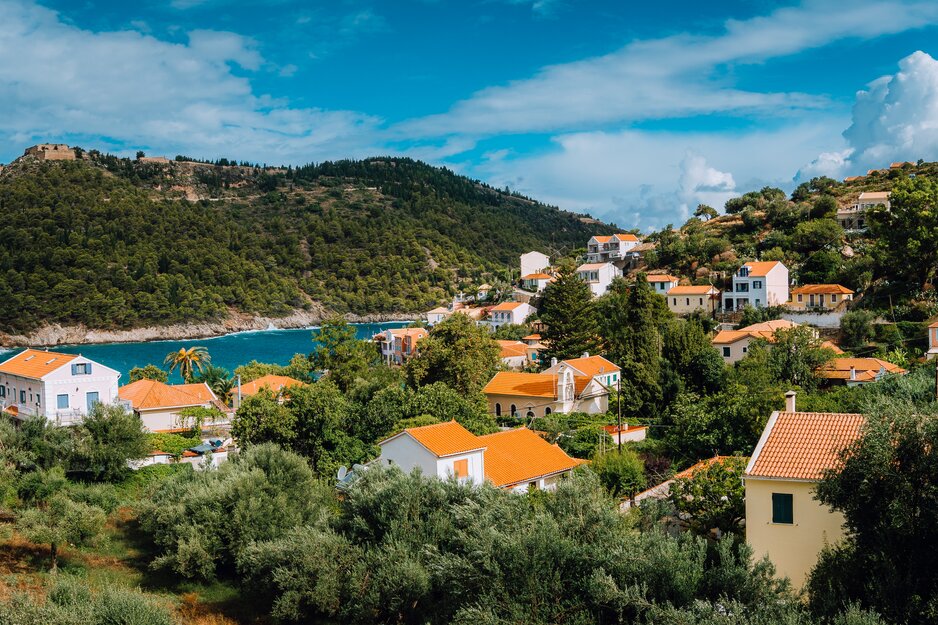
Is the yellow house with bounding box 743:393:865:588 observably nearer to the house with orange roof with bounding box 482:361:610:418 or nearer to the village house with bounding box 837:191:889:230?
the house with orange roof with bounding box 482:361:610:418

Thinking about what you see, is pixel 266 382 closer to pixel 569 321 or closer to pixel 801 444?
pixel 569 321

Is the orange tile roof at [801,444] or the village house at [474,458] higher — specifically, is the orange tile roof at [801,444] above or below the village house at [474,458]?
above

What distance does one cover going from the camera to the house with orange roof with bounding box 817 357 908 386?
1412 inches

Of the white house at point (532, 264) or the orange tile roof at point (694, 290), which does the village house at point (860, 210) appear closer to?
the orange tile roof at point (694, 290)

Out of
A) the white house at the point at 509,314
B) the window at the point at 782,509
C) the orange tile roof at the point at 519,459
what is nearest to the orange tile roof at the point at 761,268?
the white house at the point at 509,314

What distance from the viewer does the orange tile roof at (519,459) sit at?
2470 centimetres

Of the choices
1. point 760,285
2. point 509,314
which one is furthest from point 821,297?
point 509,314

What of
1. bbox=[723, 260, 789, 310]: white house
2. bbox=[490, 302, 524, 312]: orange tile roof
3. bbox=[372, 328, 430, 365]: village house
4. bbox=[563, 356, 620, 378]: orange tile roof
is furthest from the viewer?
bbox=[490, 302, 524, 312]: orange tile roof

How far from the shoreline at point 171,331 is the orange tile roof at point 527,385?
67.4m

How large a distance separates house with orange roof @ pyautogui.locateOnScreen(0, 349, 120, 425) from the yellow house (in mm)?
26740

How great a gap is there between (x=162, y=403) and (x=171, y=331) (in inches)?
3419

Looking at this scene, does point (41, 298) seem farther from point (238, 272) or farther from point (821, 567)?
point (821, 567)

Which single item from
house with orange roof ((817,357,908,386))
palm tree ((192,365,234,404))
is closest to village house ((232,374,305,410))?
palm tree ((192,365,234,404))

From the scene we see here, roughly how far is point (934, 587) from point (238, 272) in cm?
13341
